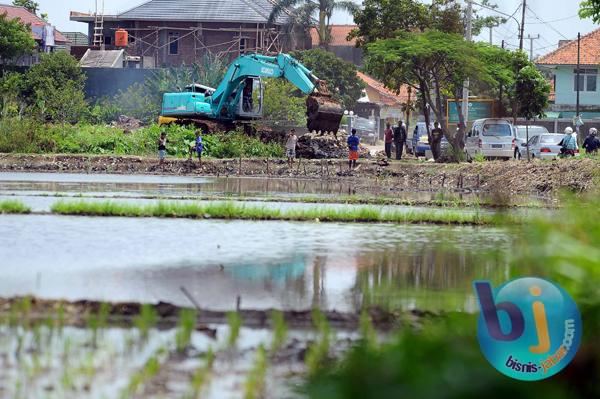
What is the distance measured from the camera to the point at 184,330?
8.30 meters

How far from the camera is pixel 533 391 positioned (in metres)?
4.46

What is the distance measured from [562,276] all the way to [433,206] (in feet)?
68.4

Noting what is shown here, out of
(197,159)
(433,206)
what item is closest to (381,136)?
(197,159)

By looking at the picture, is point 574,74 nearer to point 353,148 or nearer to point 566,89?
point 566,89

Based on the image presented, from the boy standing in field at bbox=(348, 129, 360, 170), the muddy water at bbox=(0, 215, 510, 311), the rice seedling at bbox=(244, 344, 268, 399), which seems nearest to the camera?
the rice seedling at bbox=(244, 344, 268, 399)

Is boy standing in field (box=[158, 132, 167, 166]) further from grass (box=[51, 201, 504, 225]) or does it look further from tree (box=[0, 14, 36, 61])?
tree (box=[0, 14, 36, 61])

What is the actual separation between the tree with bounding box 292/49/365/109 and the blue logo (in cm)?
7839

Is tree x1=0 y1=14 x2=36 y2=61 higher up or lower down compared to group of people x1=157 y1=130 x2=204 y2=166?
higher up

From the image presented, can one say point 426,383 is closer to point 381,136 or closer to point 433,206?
point 433,206

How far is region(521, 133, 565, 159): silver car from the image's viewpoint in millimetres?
49000

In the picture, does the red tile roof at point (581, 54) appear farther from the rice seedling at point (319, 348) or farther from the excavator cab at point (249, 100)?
the rice seedling at point (319, 348)

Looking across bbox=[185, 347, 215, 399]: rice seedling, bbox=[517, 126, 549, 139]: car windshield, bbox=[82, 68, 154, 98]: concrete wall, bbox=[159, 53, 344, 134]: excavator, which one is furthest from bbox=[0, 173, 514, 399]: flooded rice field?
bbox=[82, 68, 154, 98]: concrete wall

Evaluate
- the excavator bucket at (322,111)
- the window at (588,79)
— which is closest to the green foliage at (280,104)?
the excavator bucket at (322,111)

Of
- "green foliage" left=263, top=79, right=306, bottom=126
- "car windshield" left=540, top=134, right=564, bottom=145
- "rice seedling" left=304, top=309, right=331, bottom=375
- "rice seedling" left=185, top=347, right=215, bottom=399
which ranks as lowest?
"rice seedling" left=185, top=347, right=215, bottom=399
